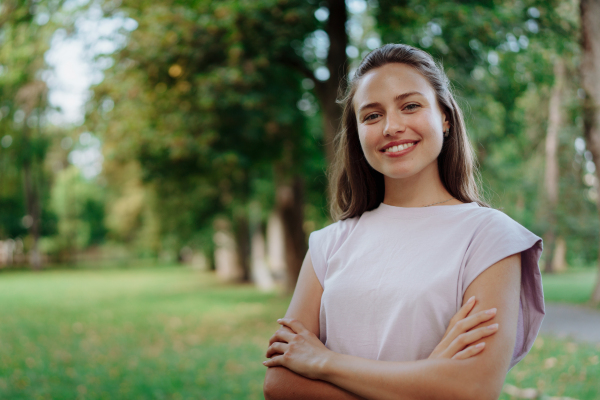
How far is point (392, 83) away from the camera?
1.90 metres

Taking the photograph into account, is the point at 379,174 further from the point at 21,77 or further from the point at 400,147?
→ the point at 21,77

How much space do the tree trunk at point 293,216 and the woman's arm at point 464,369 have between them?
1384cm

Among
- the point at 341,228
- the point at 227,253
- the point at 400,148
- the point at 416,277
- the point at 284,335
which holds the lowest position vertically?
the point at 227,253

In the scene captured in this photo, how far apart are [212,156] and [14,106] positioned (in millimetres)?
3352

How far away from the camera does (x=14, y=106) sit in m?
7.77

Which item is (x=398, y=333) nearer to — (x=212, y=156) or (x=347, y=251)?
(x=347, y=251)

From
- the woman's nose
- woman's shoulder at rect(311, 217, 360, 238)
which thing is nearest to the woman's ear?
the woman's nose

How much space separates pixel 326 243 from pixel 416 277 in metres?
0.47

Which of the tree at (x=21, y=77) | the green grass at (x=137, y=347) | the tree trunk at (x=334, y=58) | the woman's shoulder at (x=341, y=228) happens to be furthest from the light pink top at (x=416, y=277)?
the tree trunk at (x=334, y=58)

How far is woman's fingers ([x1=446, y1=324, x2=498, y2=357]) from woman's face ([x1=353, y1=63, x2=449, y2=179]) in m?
0.57

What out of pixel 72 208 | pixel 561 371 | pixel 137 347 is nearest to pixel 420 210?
pixel 561 371

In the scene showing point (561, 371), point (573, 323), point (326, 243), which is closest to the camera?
point (326, 243)

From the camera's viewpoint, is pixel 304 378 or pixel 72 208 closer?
pixel 304 378

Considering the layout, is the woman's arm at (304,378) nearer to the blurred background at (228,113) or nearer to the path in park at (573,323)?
the blurred background at (228,113)
